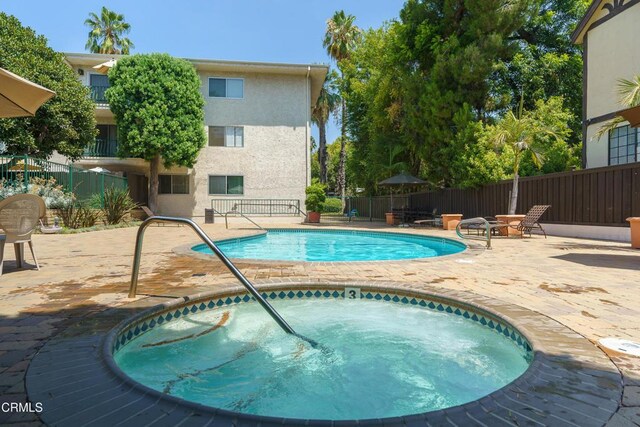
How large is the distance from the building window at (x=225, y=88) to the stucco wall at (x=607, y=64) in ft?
50.7

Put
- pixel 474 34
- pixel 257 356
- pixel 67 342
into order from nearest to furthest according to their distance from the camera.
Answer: pixel 67 342 → pixel 257 356 → pixel 474 34

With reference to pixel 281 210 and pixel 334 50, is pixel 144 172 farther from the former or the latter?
pixel 334 50

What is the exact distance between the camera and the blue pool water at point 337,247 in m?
9.14

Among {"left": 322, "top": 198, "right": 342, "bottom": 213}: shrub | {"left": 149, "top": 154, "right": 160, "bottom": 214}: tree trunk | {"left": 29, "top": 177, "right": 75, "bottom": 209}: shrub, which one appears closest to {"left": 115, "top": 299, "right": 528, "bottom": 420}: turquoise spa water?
{"left": 29, "top": 177, "right": 75, "bottom": 209}: shrub

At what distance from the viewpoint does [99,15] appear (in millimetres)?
29359

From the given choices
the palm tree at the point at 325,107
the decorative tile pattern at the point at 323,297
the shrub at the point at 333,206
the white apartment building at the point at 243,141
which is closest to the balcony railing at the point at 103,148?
the white apartment building at the point at 243,141

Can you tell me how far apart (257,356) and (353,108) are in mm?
24680

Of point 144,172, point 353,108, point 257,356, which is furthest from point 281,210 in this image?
point 257,356

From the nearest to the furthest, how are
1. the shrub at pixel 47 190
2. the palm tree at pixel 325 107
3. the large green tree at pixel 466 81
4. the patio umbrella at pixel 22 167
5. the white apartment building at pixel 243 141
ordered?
the shrub at pixel 47 190 → the patio umbrella at pixel 22 167 → the large green tree at pixel 466 81 → the white apartment building at pixel 243 141 → the palm tree at pixel 325 107

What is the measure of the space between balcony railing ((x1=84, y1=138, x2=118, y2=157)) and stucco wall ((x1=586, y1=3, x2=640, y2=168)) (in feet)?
70.4

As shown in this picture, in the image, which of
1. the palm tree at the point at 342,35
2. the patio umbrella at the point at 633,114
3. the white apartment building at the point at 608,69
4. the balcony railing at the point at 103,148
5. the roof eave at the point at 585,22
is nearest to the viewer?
the patio umbrella at the point at 633,114

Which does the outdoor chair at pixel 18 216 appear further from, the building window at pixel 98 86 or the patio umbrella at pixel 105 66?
the building window at pixel 98 86

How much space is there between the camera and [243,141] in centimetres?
1952

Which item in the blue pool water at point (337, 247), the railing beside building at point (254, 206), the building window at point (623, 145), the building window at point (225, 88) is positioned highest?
the building window at point (225, 88)
